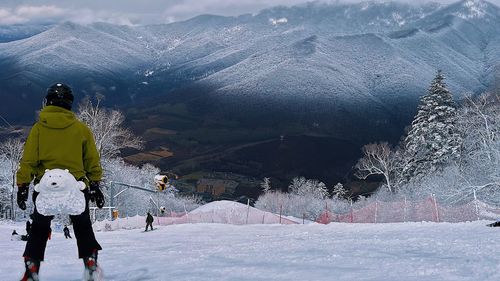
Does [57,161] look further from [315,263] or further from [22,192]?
[315,263]

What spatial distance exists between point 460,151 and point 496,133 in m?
7.87

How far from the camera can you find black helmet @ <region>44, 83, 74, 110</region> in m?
5.68

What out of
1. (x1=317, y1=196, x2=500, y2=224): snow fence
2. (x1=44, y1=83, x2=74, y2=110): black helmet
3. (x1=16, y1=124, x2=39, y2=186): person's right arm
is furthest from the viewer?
(x1=317, y1=196, x2=500, y2=224): snow fence

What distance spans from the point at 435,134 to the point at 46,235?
4666 centimetres

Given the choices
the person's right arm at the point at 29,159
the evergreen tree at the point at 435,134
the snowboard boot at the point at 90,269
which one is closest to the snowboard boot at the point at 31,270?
the snowboard boot at the point at 90,269

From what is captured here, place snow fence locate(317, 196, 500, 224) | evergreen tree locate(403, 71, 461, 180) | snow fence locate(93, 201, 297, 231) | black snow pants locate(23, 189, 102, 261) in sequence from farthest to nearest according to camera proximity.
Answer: evergreen tree locate(403, 71, 461, 180), snow fence locate(93, 201, 297, 231), snow fence locate(317, 196, 500, 224), black snow pants locate(23, 189, 102, 261)

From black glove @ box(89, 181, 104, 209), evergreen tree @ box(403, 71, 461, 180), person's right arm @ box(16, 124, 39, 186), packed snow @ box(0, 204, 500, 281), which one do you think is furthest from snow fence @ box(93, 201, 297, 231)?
person's right arm @ box(16, 124, 39, 186)

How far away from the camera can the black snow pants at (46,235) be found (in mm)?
5562

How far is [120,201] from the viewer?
2825 inches

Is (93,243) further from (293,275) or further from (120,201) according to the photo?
(120,201)

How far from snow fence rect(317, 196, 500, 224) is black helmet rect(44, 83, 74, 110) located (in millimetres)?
19584

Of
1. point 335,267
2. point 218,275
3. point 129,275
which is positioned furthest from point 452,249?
point 129,275

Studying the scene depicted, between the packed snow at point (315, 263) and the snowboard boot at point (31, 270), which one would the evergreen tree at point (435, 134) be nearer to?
the packed snow at point (315, 263)

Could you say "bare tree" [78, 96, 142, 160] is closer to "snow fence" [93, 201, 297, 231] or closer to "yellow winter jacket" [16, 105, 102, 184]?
"snow fence" [93, 201, 297, 231]
